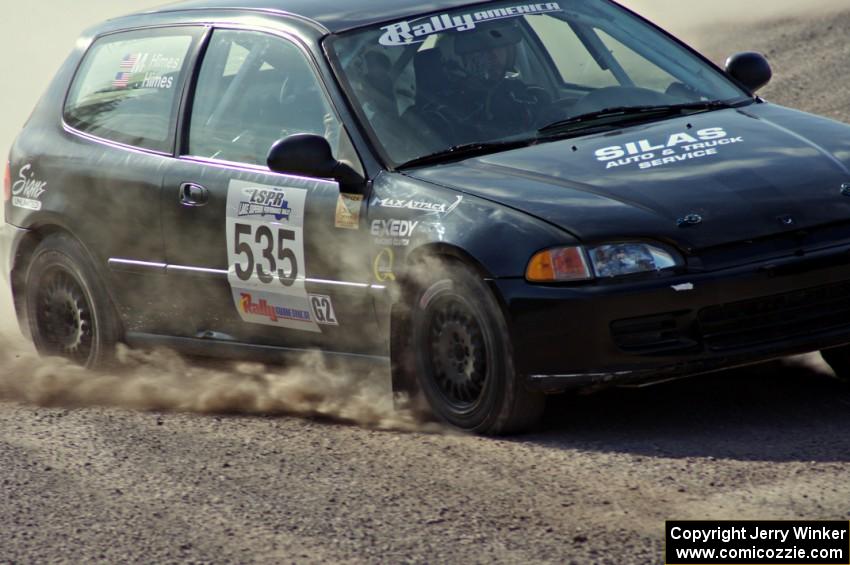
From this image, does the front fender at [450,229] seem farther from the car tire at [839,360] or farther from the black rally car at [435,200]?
the car tire at [839,360]

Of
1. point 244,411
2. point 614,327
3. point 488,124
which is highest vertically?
point 488,124

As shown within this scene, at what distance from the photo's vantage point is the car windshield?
6.74 meters

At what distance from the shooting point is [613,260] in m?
5.81

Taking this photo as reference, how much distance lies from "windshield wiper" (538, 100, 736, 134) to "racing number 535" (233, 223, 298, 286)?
1142 mm

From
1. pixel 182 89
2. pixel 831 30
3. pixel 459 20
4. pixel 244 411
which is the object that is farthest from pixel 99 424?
pixel 831 30

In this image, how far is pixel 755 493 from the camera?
5.09 m

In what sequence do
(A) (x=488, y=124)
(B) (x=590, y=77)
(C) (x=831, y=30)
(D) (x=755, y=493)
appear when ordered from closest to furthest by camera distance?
1. (D) (x=755, y=493)
2. (A) (x=488, y=124)
3. (B) (x=590, y=77)
4. (C) (x=831, y=30)

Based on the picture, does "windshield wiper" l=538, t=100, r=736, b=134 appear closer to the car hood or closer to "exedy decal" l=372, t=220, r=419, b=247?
the car hood

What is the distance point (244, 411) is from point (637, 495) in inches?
93.0

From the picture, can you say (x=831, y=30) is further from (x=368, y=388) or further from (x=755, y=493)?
(x=755, y=493)

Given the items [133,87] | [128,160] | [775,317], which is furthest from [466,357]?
[133,87]

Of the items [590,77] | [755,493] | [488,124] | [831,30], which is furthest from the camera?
[831,30]

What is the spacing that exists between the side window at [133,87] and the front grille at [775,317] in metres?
2.87

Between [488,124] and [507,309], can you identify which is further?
[488,124]
